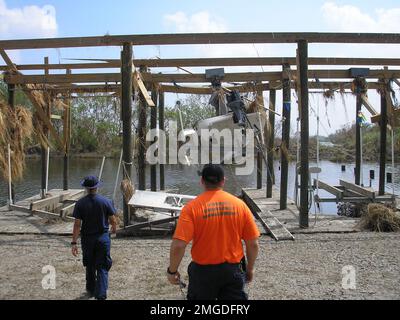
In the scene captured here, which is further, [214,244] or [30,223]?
[30,223]

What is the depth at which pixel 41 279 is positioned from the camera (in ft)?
21.4

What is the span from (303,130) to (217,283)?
21.5ft

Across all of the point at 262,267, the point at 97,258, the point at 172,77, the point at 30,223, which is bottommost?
the point at 262,267

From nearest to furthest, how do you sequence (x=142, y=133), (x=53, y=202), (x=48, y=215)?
(x=48, y=215), (x=142, y=133), (x=53, y=202)

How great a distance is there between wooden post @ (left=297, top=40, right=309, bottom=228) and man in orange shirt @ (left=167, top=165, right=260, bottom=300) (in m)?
6.06

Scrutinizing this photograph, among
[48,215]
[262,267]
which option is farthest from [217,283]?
[48,215]

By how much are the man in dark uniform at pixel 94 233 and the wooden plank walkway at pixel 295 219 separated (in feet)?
16.4

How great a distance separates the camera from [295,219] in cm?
1093

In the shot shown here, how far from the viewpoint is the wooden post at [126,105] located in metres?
9.77

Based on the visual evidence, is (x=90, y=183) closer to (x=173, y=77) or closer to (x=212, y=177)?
(x=212, y=177)

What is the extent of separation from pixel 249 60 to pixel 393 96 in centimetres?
505

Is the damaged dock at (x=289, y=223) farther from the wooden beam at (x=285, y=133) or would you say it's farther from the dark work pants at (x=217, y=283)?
the dark work pants at (x=217, y=283)
